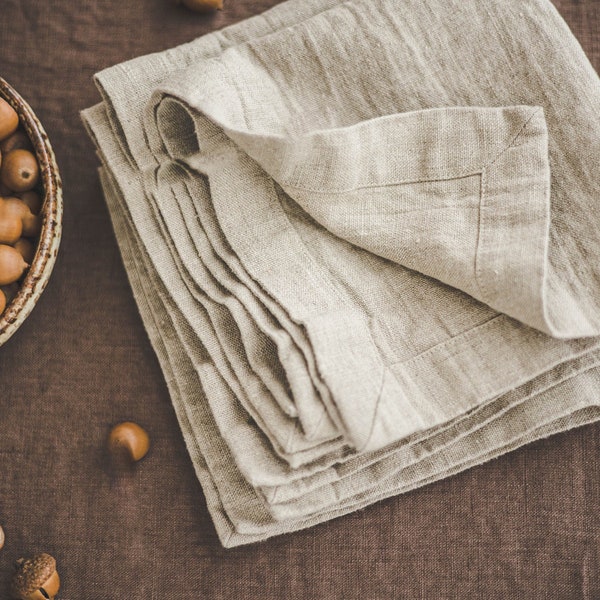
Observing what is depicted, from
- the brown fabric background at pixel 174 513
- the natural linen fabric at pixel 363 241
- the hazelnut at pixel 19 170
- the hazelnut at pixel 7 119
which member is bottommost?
the brown fabric background at pixel 174 513

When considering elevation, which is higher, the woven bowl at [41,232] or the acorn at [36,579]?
the woven bowl at [41,232]

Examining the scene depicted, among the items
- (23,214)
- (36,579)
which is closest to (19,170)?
(23,214)

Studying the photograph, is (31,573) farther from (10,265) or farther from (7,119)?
(7,119)

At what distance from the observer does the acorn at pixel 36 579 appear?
0.61 m

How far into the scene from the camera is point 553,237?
1.86 feet

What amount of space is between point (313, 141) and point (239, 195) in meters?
0.09

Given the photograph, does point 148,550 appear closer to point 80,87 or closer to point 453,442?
point 453,442

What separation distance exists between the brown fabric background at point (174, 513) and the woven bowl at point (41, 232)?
3.4 inches

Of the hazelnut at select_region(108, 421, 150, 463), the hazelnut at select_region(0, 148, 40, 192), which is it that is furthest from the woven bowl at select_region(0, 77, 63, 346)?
the hazelnut at select_region(108, 421, 150, 463)

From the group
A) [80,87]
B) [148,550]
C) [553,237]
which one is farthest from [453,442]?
[80,87]

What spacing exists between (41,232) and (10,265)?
0.04 meters

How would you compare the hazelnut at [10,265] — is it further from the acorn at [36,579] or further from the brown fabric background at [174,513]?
the acorn at [36,579]

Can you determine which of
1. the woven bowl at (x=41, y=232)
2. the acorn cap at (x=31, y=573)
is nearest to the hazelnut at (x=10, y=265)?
the woven bowl at (x=41, y=232)

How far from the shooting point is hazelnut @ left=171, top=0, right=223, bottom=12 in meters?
0.74
